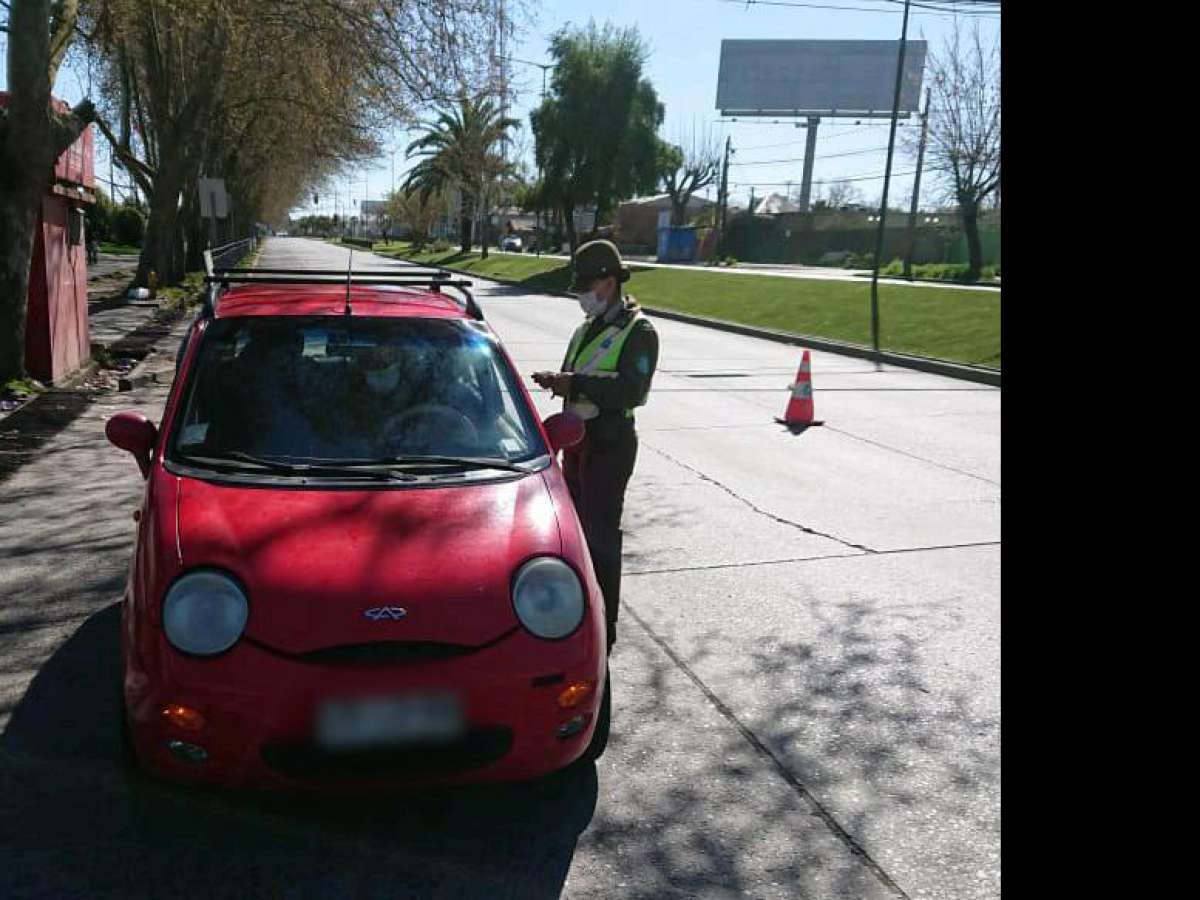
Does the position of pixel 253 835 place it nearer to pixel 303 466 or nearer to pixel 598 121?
pixel 303 466

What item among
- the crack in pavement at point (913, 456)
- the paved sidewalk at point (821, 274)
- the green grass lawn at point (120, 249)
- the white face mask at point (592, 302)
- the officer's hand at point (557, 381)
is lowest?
the crack in pavement at point (913, 456)

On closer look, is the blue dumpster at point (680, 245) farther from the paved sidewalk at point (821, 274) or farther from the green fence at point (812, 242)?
the green fence at point (812, 242)

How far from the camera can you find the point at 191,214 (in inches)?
1394

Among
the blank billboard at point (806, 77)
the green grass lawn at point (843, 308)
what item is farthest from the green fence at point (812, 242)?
the green grass lawn at point (843, 308)

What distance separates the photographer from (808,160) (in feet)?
260

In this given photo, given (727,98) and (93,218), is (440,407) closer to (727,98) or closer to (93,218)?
(93,218)

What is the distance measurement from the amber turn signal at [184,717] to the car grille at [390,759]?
0.20 m

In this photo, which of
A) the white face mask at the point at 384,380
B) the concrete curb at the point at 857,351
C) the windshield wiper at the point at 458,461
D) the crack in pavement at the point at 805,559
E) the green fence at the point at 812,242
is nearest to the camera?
the windshield wiper at the point at 458,461

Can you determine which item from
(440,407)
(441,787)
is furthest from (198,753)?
(440,407)

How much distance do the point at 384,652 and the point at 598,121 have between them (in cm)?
4690

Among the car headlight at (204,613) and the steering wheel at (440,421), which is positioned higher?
the steering wheel at (440,421)

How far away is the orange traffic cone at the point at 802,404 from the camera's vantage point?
1130 centimetres

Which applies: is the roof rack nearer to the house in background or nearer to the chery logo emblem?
the chery logo emblem
